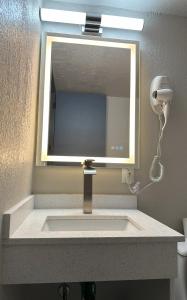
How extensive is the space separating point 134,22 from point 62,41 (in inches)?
17.4

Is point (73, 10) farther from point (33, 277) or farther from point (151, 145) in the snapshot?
point (33, 277)

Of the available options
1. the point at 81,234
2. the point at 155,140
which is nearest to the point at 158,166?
the point at 155,140

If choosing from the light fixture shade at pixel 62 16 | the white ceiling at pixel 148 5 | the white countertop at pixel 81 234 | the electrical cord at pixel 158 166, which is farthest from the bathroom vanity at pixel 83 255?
the white ceiling at pixel 148 5

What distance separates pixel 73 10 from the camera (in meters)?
1.46

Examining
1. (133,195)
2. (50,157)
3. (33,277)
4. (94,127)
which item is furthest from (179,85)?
(33,277)

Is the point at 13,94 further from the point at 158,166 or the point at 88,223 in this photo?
the point at 158,166

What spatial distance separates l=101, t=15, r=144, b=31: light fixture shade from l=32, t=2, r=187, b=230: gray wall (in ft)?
0.15

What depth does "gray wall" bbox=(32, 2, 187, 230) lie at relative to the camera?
1359 millimetres

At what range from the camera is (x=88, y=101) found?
141 cm

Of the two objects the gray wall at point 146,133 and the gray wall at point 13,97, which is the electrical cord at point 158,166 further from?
the gray wall at point 13,97

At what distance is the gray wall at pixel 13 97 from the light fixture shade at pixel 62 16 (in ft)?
1.31

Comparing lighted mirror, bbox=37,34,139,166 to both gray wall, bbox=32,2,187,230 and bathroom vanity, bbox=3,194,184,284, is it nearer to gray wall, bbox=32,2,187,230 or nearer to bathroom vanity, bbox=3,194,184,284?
gray wall, bbox=32,2,187,230

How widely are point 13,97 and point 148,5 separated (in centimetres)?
115

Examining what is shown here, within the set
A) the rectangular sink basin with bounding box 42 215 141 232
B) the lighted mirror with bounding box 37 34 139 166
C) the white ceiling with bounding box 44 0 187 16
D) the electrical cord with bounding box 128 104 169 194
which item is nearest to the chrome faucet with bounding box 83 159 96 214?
the rectangular sink basin with bounding box 42 215 141 232
